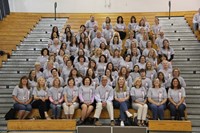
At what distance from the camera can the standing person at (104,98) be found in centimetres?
629

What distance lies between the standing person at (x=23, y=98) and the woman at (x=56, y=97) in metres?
0.39

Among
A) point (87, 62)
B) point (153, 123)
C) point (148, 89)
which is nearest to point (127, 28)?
point (87, 62)

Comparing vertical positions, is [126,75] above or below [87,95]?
above

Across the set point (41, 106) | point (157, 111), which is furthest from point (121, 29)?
point (41, 106)

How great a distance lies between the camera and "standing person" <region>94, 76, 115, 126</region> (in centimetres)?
629

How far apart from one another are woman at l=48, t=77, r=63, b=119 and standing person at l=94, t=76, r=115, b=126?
2.13ft

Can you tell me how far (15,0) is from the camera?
1172 centimetres

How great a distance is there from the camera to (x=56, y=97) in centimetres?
650

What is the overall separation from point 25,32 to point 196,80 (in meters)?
5.02

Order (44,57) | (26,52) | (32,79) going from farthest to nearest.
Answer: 1. (26,52)
2. (44,57)
3. (32,79)

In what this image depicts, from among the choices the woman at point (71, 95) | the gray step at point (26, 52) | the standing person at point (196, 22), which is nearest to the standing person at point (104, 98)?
the woman at point (71, 95)

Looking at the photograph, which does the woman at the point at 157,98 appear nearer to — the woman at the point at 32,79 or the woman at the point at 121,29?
the woman at the point at 32,79

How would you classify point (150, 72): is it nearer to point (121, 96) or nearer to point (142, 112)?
point (121, 96)

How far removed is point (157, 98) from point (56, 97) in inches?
70.5
